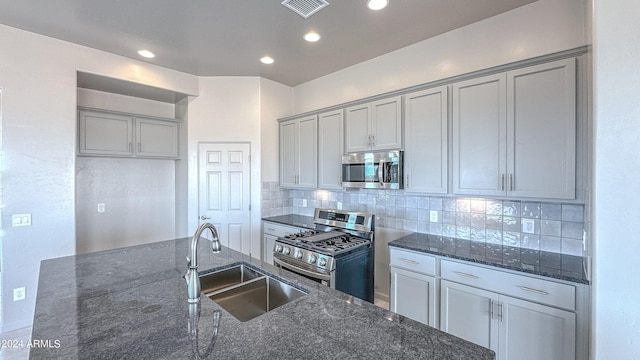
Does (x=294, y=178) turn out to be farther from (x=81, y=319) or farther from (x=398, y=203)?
(x=81, y=319)

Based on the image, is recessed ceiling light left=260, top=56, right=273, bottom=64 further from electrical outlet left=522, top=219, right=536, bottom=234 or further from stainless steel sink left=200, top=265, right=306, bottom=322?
electrical outlet left=522, top=219, right=536, bottom=234

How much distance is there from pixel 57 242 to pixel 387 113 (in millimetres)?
3713

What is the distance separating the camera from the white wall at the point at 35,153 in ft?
8.75

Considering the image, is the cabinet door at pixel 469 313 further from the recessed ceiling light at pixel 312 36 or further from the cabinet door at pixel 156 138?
the cabinet door at pixel 156 138

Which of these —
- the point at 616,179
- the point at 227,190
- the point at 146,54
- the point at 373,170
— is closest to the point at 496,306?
the point at 616,179

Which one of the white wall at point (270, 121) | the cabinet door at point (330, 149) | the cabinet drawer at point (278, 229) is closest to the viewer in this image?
the cabinet door at point (330, 149)

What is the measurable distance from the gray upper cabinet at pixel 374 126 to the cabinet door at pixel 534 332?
1592 millimetres

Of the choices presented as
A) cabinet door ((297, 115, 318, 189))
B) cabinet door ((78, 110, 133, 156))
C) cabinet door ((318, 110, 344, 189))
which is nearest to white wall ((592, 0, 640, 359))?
cabinet door ((318, 110, 344, 189))

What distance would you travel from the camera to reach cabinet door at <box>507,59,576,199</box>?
1876 millimetres

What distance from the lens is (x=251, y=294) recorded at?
1689 mm

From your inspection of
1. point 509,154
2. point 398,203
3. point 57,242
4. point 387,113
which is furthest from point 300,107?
point 57,242

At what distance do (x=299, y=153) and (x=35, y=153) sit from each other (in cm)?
279

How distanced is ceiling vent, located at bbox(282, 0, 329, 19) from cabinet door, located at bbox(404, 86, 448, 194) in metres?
1.13

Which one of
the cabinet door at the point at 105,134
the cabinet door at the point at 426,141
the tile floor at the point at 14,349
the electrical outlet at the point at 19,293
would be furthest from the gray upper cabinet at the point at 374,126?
the electrical outlet at the point at 19,293
